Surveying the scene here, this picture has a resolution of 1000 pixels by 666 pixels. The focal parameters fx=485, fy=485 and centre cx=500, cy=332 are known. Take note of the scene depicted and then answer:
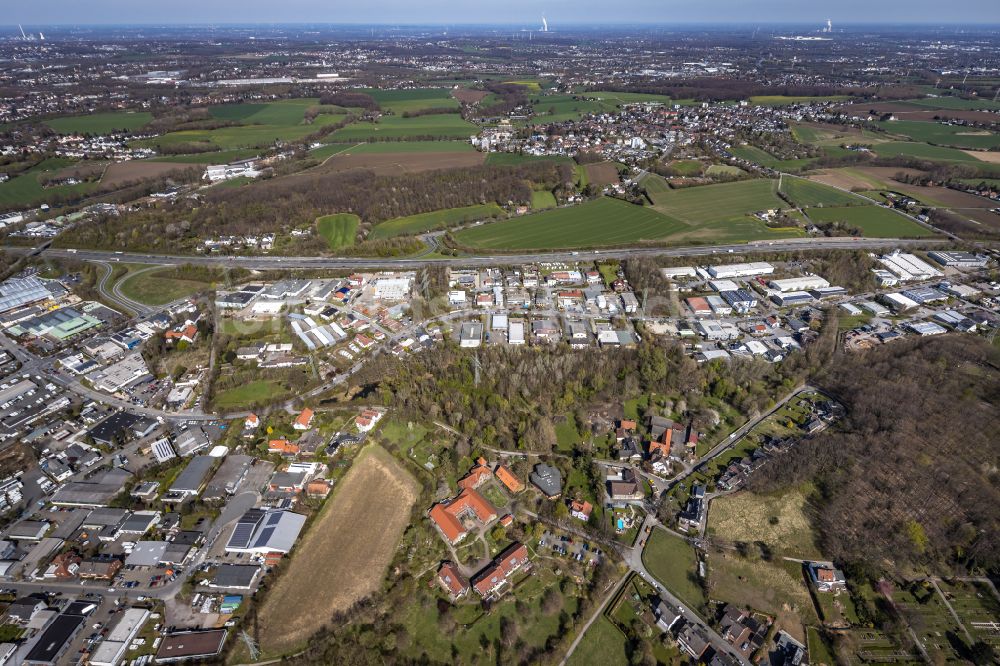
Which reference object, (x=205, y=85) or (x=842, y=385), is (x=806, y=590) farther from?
(x=205, y=85)

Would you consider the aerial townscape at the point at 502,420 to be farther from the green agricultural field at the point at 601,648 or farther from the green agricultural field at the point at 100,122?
the green agricultural field at the point at 100,122

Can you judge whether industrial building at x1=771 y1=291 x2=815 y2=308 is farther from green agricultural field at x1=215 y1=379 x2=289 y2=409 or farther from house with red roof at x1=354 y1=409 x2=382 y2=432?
green agricultural field at x1=215 y1=379 x2=289 y2=409

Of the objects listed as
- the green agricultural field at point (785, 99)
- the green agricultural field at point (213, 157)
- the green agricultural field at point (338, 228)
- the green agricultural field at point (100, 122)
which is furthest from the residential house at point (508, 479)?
the green agricultural field at point (785, 99)

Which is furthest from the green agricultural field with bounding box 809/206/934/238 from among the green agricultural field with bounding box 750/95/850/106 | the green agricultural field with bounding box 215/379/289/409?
the green agricultural field with bounding box 750/95/850/106

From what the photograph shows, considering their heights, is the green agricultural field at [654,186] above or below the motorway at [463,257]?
above

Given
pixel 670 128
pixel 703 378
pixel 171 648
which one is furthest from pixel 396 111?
pixel 171 648

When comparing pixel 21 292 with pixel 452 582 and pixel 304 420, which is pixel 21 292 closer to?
pixel 304 420
